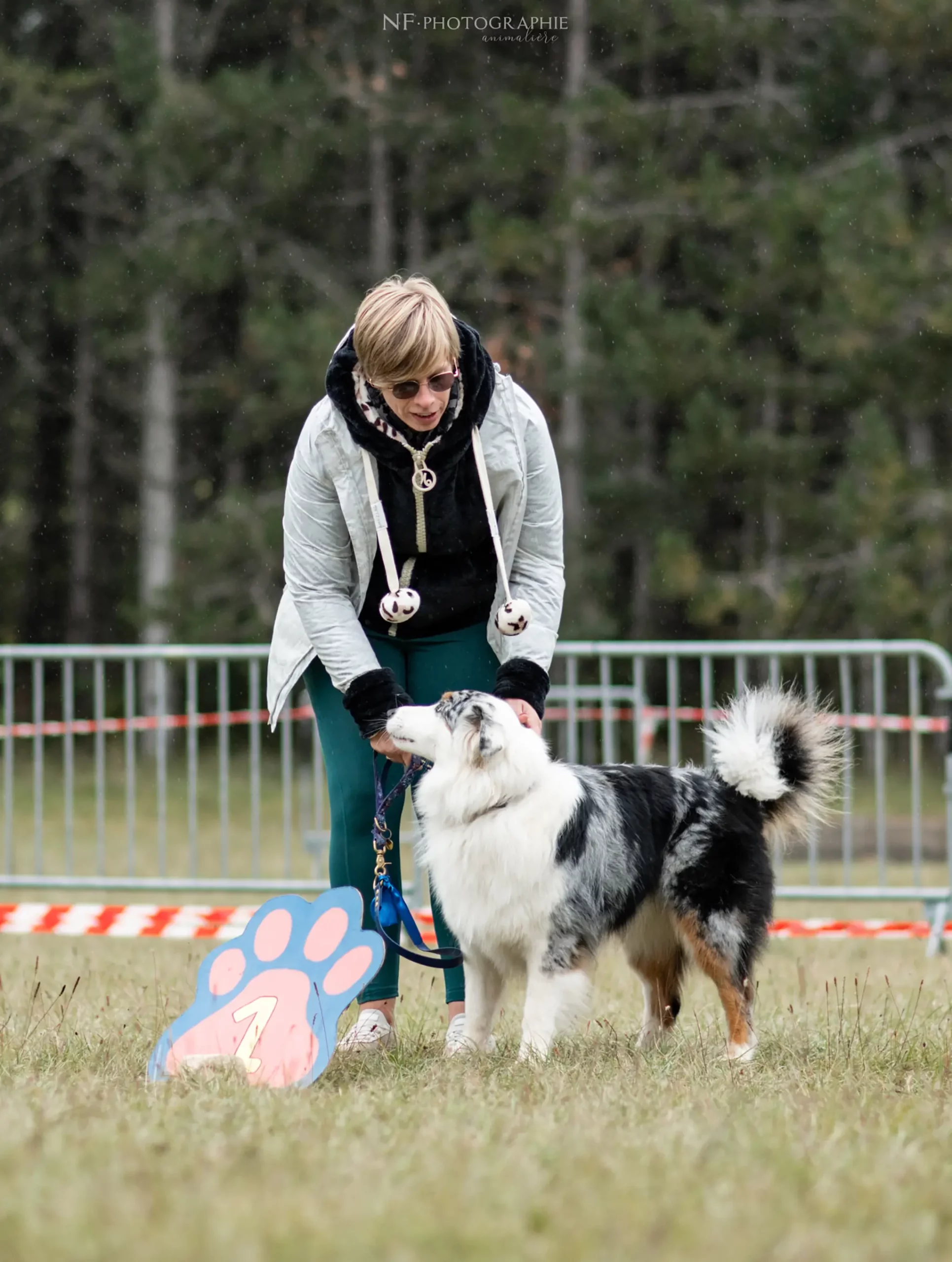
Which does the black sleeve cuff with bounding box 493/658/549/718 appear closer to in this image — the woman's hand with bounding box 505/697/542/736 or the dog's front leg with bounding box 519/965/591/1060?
the woman's hand with bounding box 505/697/542/736

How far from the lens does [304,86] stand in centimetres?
1888

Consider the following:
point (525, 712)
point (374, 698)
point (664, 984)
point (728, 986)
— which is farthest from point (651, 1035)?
point (374, 698)

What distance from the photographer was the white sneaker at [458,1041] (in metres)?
4.58

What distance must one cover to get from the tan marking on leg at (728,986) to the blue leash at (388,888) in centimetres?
66

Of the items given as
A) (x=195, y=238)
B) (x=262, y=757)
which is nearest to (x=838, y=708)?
(x=262, y=757)

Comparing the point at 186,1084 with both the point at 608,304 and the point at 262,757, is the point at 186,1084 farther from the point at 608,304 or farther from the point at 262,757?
the point at 608,304

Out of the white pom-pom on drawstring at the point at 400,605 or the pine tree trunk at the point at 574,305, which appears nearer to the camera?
the white pom-pom on drawstring at the point at 400,605

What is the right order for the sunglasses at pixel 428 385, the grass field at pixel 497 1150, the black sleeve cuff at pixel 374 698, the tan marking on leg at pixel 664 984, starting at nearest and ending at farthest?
the grass field at pixel 497 1150
the sunglasses at pixel 428 385
the black sleeve cuff at pixel 374 698
the tan marking on leg at pixel 664 984

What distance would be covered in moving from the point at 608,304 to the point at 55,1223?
630 inches

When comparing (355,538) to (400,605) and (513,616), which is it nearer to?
(400,605)

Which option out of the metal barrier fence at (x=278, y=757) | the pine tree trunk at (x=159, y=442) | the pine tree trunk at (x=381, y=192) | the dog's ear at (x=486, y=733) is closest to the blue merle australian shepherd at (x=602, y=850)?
the dog's ear at (x=486, y=733)

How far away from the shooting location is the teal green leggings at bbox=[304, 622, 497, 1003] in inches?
190

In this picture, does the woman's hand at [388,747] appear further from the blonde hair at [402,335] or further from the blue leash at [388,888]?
the blonde hair at [402,335]

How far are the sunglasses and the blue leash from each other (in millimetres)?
1037
